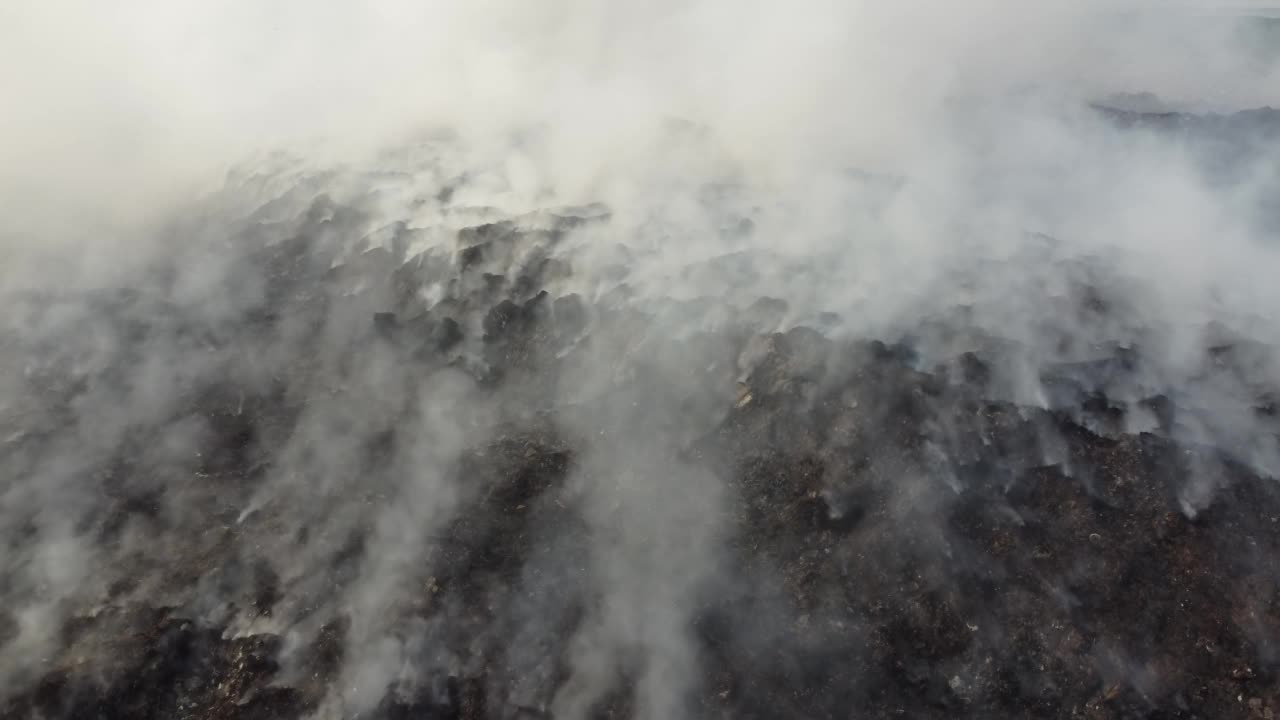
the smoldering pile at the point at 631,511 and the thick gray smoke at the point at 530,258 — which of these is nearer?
the smoldering pile at the point at 631,511

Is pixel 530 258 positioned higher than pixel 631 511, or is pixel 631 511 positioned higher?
pixel 530 258

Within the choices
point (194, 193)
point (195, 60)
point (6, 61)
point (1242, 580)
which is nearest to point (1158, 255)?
point (1242, 580)

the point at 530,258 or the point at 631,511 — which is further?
the point at 530,258

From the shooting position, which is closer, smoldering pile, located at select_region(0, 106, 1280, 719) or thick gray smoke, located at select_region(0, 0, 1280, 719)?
smoldering pile, located at select_region(0, 106, 1280, 719)
